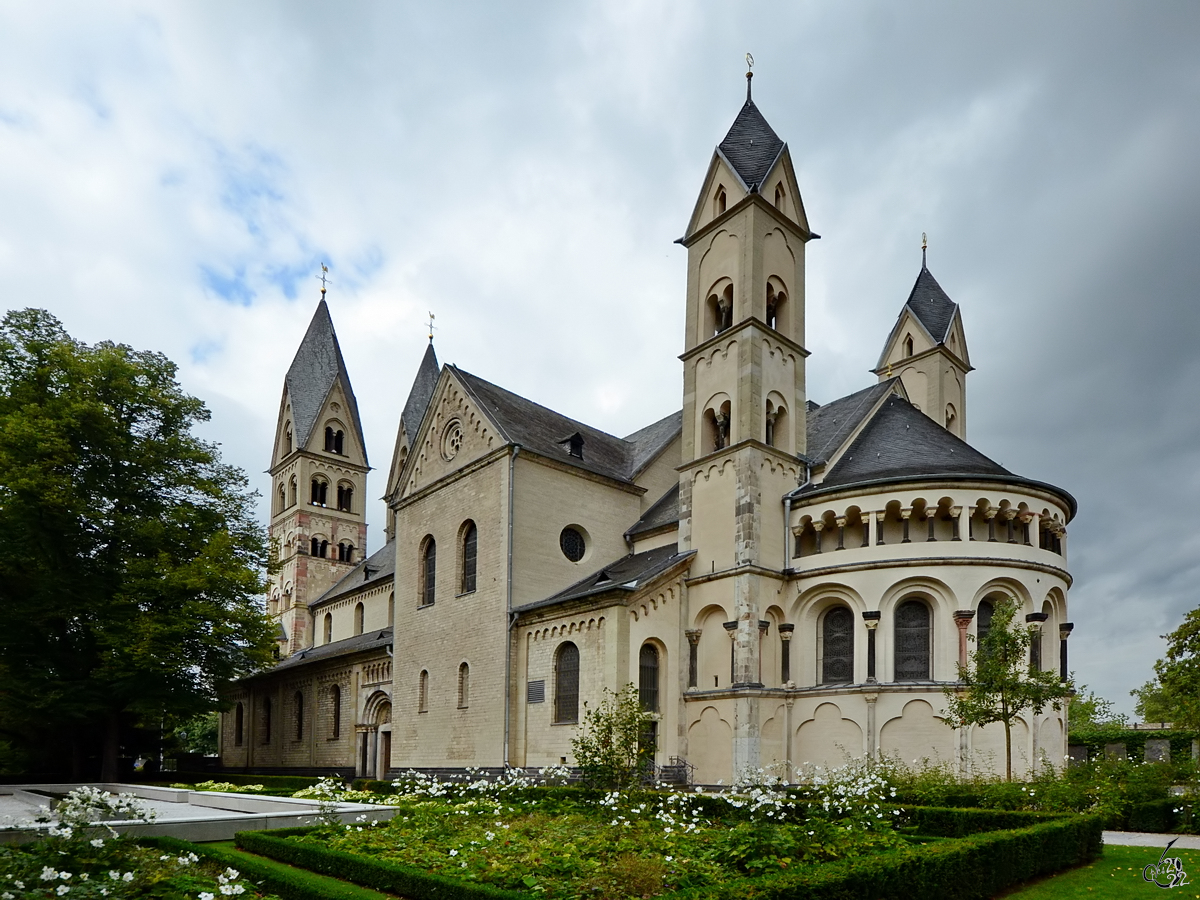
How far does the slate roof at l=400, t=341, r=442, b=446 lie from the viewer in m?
59.6

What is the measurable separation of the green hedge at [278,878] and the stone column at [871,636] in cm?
1688

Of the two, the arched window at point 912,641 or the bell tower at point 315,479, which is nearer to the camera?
the arched window at point 912,641

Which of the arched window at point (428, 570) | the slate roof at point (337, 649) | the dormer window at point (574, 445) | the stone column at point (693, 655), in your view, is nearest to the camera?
the stone column at point (693, 655)

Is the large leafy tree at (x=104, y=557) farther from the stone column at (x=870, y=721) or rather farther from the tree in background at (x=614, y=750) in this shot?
the stone column at (x=870, y=721)

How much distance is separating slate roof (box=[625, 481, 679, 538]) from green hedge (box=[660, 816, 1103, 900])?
18.6 metres

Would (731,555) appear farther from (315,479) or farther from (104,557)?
(315,479)

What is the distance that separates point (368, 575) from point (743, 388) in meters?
27.9

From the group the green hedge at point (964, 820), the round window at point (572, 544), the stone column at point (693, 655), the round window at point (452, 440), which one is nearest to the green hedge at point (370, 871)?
the green hedge at point (964, 820)

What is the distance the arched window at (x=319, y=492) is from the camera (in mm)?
57750

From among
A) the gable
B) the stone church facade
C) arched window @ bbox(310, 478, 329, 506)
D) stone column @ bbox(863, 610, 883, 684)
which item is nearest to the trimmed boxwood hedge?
stone column @ bbox(863, 610, 883, 684)

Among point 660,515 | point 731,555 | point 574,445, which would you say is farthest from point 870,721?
point 574,445

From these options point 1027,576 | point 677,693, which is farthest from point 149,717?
point 1027,576

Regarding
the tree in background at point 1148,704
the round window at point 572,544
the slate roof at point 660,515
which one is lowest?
the tree in background at point 1148,704

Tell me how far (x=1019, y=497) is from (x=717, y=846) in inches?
675
